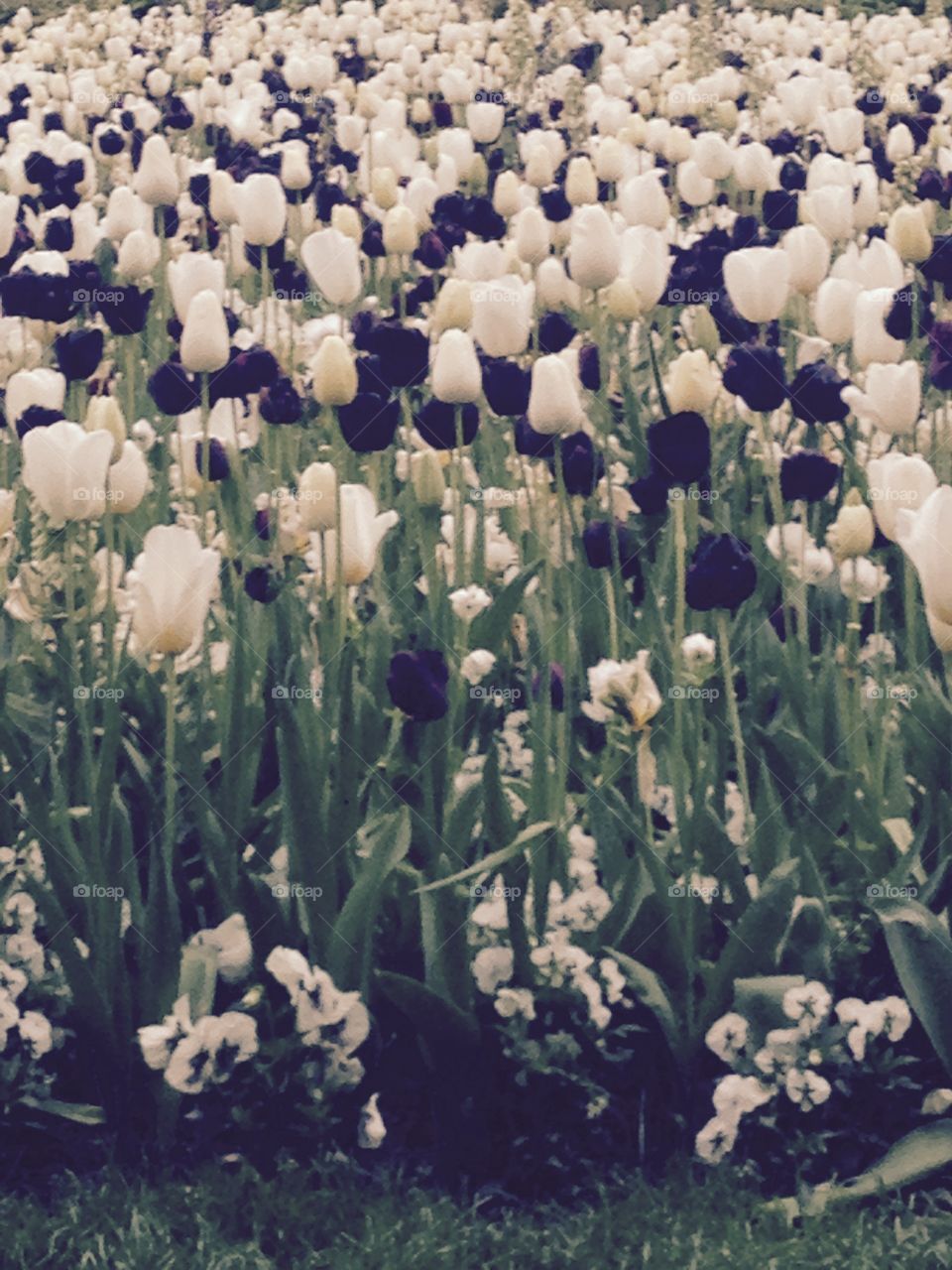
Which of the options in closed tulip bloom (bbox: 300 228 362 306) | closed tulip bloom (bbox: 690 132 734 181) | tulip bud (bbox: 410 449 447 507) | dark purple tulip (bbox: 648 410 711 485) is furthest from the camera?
closed tulip bloom (bbox: 690 132 734 181)

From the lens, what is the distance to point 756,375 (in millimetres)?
3451

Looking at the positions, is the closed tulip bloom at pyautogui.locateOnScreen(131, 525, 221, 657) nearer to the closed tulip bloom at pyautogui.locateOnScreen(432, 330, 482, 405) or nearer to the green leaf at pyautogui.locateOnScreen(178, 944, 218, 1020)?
the green leaf at pyautogui.locateOnScreen(178, 944, 218, 1020)

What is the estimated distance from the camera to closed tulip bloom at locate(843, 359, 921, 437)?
3.46 metres

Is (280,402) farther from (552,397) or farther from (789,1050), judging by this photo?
(789,1050)

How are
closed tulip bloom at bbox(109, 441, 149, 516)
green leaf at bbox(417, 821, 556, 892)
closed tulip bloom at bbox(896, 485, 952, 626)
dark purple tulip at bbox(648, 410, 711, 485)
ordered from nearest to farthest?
closed tulip bloom at bbox(896, 485, 952, 626)
green leaf at bbox(417, 821, 556, 892)
dark purple tulip at bbox(648, 410, 711, 485)
closed tulip bloom at bbox(109, 441, 149, 516)

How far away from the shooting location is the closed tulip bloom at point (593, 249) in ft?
13.5

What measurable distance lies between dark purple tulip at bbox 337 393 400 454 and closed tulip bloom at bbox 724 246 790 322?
2.72 ft

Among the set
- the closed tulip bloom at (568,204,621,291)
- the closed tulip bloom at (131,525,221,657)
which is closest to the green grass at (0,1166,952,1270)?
the closed tulip bloom at (131,525,221,657)

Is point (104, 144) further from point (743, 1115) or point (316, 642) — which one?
point (743, 1115)

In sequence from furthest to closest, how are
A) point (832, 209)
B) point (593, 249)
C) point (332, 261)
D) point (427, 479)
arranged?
point (832, 209) → point (332, 261) → point (593, 249) → point (427, 479)

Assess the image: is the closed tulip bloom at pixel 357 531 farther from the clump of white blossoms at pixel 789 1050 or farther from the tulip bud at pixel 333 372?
the clump of white blossoms at pixel 789 1050

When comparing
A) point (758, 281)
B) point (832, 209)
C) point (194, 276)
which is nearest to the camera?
point (758, 281)

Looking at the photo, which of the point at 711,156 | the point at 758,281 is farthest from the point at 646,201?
the point at 758,281

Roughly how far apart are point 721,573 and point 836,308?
4.01 ft
